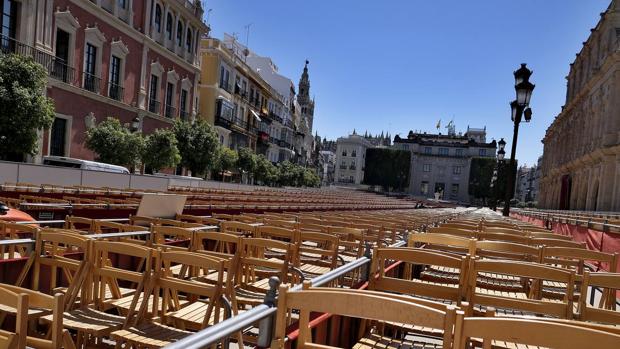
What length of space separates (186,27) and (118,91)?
423 inches

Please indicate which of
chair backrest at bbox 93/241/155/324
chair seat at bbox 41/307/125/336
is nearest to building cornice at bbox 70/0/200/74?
chair backrest at bbox 93/241/155/324

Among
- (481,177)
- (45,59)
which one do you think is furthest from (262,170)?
(481,177)

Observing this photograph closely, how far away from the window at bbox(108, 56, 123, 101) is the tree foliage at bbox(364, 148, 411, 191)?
8152 cm

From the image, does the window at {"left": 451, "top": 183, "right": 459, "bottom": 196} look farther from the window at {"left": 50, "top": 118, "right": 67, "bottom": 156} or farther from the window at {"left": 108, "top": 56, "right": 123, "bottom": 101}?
the window at {"left": 50, "top": 118, "right": 67, "bottom": 156}

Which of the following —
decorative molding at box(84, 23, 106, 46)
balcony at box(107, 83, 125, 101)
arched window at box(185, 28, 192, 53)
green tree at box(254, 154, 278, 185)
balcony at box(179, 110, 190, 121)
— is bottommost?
green tree at box(254, 154, 278, 185)

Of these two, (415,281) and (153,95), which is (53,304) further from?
(153,95)

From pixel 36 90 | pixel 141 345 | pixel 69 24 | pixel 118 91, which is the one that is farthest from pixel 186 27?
pixel 141 345

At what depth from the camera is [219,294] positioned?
12.5ft

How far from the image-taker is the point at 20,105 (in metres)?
19.0

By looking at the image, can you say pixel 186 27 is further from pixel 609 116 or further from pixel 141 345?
pixel 141 345

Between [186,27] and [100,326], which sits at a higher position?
[186,27]

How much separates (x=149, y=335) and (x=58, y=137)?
2822 cm

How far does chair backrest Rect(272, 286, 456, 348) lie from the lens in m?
2.44

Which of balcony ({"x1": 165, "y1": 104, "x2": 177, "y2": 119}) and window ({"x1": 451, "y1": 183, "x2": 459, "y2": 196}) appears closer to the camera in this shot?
balcony ({"x1": 165, "y1": 104, "x2": 177, "y2": 119})
